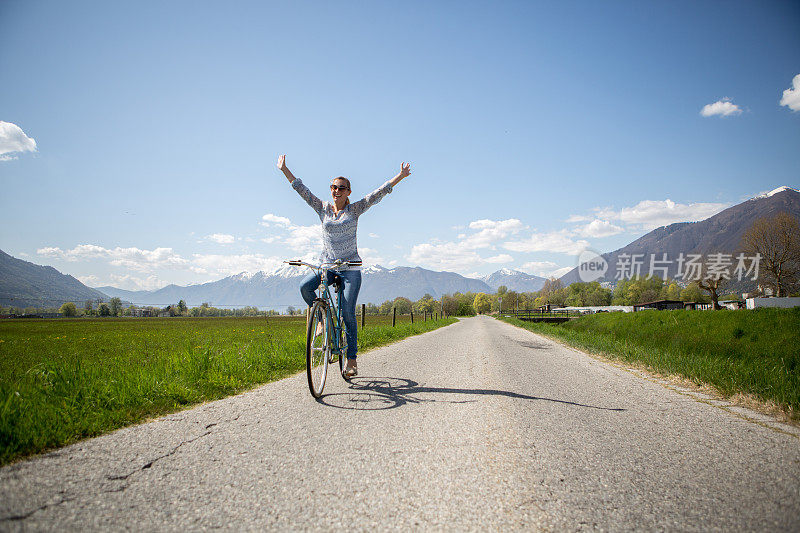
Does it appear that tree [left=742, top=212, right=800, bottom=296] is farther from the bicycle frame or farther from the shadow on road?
the bicycle frame

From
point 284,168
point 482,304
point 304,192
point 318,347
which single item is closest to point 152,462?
point 318,347

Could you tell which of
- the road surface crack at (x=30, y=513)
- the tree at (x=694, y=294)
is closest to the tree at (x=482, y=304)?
the tree at (x=694, y=294)

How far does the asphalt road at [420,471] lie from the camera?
5.54 ft

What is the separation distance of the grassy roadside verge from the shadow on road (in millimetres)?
2109

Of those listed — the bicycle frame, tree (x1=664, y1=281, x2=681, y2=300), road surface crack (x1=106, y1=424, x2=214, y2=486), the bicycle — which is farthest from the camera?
tree (x1=664, y1=281, x2=681, y2=300)

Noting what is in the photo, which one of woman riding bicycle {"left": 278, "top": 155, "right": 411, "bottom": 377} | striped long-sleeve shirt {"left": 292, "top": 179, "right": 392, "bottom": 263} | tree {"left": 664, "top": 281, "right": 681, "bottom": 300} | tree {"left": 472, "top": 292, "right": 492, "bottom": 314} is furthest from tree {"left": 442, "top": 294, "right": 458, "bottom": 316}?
striped long-sleeve shirt {"left": 292, "top": 179, "right": 392, "bottom": 263}

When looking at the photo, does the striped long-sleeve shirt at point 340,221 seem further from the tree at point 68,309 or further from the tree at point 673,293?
the tree at point 673,293

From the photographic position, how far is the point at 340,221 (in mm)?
4926

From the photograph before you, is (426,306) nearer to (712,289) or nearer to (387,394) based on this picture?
(712,289)

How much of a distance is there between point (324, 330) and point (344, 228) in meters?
1.42

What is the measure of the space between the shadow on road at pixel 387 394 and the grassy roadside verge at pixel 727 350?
2109mm

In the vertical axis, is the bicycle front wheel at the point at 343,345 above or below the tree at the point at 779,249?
below

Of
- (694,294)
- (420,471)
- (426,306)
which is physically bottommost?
(426,306)

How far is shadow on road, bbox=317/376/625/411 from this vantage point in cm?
390
